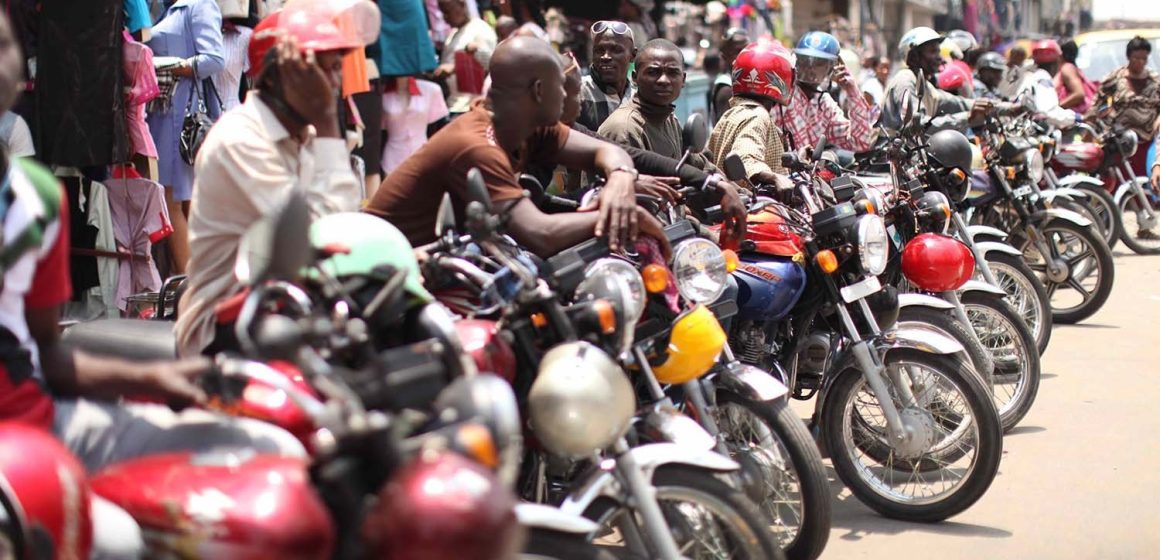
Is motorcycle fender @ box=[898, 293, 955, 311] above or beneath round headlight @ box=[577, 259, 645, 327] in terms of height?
beneath

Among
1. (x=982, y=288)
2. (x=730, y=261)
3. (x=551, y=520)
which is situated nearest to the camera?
(x=551, y=520)

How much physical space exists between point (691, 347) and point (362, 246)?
1.26 m

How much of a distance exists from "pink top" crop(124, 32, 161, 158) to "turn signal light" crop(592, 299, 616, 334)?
4.00m

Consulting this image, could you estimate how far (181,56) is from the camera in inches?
280

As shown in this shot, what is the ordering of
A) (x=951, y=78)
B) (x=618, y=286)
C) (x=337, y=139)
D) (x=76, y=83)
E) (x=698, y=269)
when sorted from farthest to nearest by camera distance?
(x=951, y=78) < (x=76, y=83) < (x=698, y=269) < (x=337, y=139) < (x=618, y=286)

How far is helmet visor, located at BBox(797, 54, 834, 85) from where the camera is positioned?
7.30 m

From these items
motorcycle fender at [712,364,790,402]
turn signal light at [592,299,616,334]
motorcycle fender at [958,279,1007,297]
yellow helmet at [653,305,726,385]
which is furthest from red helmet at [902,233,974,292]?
turn signal light at [592,299,616,334]

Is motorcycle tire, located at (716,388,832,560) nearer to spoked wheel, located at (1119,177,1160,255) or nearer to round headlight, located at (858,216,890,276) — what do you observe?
round headlight, located at (858,216,890,276)

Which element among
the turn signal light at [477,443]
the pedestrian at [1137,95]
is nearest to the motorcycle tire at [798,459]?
the turn signal light at [477,443]

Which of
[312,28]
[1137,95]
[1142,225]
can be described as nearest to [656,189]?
[312,28]

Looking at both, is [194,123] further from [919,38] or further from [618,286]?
[919,38]

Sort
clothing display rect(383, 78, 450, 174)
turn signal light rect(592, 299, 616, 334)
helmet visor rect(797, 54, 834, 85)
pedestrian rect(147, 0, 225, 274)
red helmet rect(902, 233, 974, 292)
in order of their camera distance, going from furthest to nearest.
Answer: clothing display rect(383, 78, 450, 174), helmet visor rect(797, 54, 834, 85), pedestrian rect(147, 0, 225, 274), red helmet rect(902, 233, 974, 292), turn signal light rect(592, 299, 616, 334)

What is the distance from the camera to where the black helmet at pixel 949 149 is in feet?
22.1

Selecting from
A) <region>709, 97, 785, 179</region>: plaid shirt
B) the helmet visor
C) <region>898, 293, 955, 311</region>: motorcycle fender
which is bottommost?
<region>898, 293, 955, 311</region>: motorcycle fender
